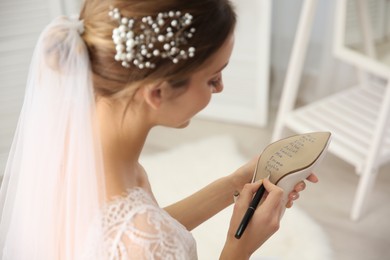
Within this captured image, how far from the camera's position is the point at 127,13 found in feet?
2.27

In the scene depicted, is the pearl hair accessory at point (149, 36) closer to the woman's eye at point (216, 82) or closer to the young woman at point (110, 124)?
the young woman at point (110, 124)

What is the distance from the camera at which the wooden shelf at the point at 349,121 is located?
165cm

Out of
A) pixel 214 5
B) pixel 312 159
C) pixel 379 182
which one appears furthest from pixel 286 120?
pixel 214 5

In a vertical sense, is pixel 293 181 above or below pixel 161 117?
below

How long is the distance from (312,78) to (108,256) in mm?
1729

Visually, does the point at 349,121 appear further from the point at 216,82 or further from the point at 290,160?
the point at 216,82

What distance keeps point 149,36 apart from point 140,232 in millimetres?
286

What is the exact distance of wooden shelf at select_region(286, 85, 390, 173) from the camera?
Result: 165cm

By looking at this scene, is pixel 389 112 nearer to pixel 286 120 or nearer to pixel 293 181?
pixel 286 120

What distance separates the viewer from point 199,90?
78 centimetres

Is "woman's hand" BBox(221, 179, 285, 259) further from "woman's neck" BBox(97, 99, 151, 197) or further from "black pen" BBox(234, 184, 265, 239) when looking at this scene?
"woman's neck" BBox(97, 99, 151, 197)

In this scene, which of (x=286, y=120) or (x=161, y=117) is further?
(x=286, y=120)

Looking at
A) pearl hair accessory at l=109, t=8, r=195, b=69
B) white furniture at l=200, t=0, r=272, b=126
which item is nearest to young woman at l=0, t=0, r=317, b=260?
pearl hair accessory at l=109, t=8, r=195, b=69

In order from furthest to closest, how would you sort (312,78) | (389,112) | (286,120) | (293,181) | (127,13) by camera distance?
(312,78)
(286,120)
(389,112)
(293,181)
(127,13)
